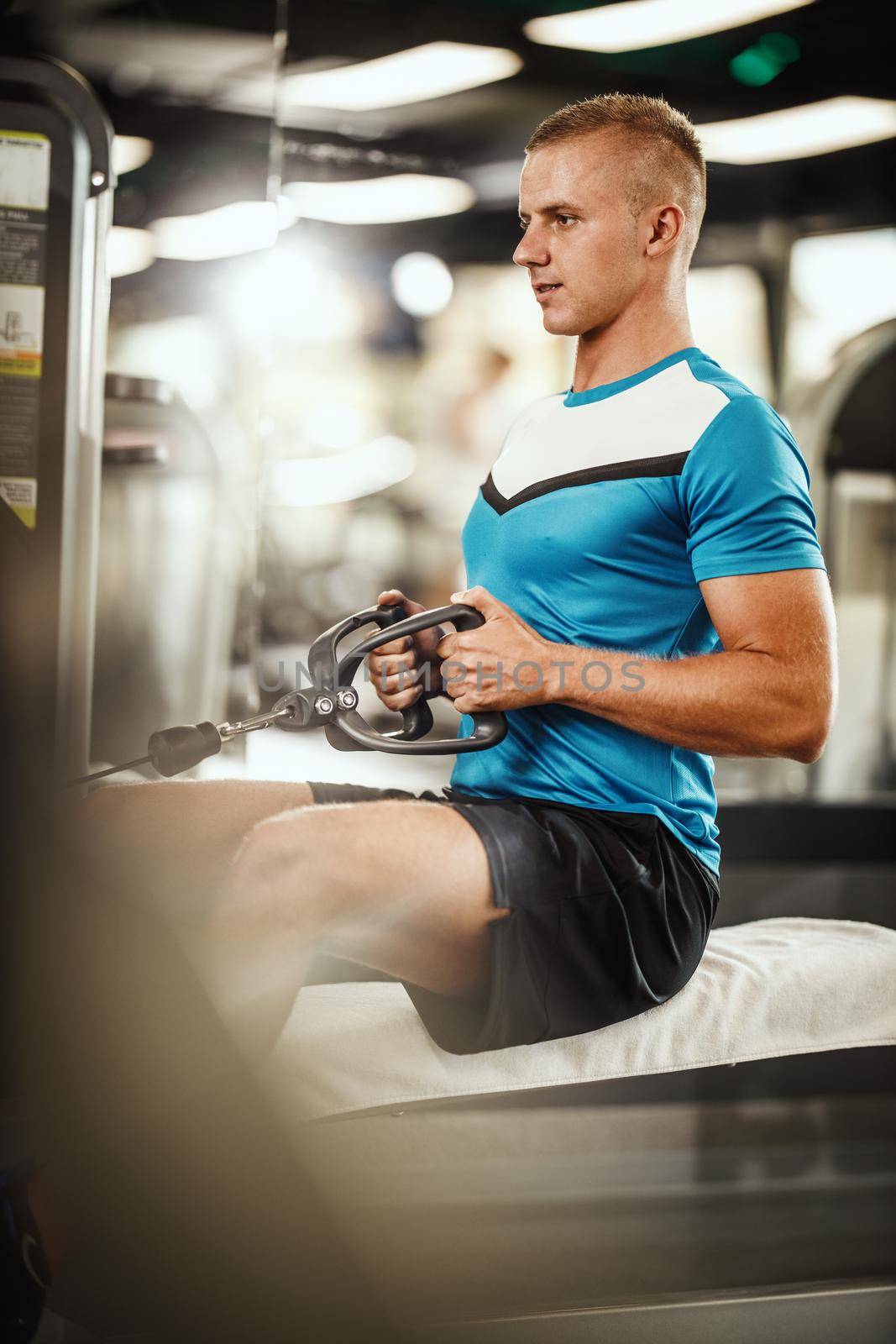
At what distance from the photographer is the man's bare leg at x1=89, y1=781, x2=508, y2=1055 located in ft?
2.99

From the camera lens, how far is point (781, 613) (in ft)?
2.96

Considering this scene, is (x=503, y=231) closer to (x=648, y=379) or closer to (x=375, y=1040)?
(x=648, y=379)

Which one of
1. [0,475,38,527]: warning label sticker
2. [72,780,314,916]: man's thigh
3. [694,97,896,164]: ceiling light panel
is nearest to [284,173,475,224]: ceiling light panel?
[694,97,896,164]: ceiling light panel

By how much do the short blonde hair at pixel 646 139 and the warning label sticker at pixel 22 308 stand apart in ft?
1.70

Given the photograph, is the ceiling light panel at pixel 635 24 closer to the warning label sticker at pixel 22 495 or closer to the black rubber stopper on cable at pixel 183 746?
the warning label sticker at pixel 22 495

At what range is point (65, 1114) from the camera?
716 millimetres

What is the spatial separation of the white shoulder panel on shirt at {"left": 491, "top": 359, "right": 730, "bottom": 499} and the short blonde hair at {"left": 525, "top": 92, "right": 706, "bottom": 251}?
0.54 feet

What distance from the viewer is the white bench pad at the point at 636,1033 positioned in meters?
0.98

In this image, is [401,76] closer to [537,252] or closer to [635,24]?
[635,24]

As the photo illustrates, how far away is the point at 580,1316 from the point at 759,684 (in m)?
0.68

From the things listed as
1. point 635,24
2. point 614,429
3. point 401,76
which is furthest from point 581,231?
point 401,76

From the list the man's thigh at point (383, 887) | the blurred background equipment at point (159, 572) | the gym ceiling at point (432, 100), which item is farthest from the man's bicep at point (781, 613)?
the gym ceiling at point (432, 100)

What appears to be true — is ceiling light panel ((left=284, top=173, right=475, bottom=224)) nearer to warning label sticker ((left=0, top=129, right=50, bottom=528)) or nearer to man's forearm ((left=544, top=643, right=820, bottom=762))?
warning label sticker ((left=0, top=129, right=50, bottom=528))

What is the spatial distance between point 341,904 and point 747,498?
0.47 metres
